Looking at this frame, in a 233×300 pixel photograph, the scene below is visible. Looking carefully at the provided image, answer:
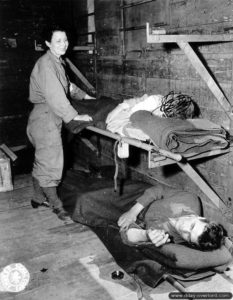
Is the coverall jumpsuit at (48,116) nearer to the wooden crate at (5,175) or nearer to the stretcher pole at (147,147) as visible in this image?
the wooden crate at (5,175)

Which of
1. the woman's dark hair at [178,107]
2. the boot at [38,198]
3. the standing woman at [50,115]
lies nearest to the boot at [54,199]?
the standing woman at [50,115]

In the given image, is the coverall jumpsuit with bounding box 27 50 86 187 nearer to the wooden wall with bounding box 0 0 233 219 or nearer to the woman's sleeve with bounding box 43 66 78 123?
the woman's sleeve with bounding box 43 66 78 123

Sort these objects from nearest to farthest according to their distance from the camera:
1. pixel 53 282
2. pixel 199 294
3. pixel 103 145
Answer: pixel 199 294 → pixel 53 282 → pixel 103 145

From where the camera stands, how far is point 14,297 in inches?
106

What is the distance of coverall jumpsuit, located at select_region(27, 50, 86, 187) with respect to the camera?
3750 millimetres

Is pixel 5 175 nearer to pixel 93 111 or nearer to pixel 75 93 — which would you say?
pixel 75 93

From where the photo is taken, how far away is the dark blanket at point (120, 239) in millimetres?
2750

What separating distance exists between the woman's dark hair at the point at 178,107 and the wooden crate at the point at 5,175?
267 cm

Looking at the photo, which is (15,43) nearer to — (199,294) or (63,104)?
(63,104)

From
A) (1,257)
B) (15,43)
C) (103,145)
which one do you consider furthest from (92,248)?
(15,43)

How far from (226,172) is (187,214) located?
56 cm

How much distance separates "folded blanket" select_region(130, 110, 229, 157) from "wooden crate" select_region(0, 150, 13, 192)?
254cm

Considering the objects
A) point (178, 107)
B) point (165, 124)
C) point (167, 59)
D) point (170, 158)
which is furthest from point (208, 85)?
point (167, 59)

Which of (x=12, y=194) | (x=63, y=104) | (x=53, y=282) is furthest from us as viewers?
(x=12, y=194)
